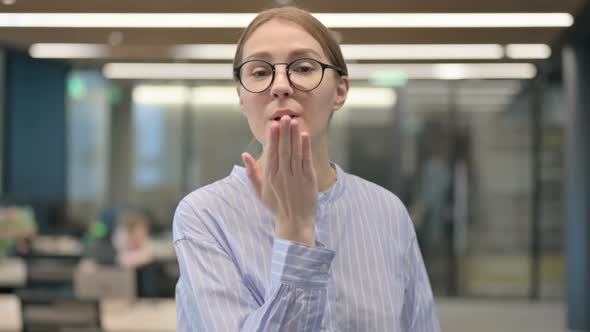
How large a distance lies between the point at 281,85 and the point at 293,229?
21cm

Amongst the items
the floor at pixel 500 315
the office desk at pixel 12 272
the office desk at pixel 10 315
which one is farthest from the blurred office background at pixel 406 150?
the office desk at pixel 10 315

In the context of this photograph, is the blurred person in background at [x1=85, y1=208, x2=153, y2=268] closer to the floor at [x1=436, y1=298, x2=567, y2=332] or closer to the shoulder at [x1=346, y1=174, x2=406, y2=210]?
the floor at [x1=436, y1=298, x2=567, y2=332]

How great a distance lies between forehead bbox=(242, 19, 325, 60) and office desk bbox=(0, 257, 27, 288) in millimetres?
5214

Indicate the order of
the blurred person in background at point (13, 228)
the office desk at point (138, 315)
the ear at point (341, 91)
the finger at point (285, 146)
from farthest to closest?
the blurred person in background at point (13, 228)
the office desk at point (138, 315)
the ear at point (341, 91)
the finger at point (285, 146)

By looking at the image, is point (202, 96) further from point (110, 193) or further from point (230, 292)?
point (230, 292)

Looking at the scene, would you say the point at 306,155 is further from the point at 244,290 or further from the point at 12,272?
the point at 12,272

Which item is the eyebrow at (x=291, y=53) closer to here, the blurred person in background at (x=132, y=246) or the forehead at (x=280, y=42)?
the forehead at (x=280, y=42)

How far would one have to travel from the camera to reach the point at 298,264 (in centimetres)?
89

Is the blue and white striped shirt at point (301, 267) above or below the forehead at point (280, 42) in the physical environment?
below

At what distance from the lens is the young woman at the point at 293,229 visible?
2.92ft

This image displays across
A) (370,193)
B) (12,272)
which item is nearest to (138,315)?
(12,272)

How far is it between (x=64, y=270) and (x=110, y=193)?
5.64m

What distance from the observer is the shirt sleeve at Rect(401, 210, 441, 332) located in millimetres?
1155

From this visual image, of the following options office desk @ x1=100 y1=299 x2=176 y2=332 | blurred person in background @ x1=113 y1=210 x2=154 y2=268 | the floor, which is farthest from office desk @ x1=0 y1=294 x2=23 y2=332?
the floor
